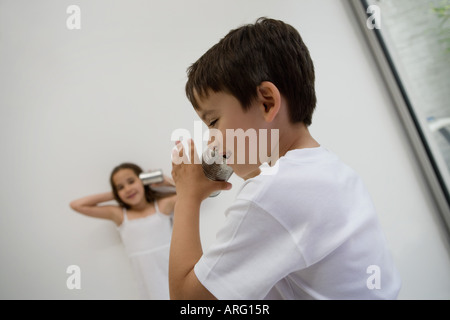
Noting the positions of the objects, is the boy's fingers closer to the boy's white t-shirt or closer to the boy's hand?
the boy's hand

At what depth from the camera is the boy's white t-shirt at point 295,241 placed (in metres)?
0.44

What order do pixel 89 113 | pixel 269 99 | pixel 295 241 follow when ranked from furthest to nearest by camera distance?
1. pixel 89 113
2. pixel 269 99
3. pixel 295 241

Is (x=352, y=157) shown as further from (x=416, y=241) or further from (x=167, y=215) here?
(x=167, y=215)

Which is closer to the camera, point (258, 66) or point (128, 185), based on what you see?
point (258, 66)

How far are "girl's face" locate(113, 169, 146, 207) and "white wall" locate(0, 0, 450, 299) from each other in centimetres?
7

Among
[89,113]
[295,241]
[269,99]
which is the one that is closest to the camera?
[295,241]

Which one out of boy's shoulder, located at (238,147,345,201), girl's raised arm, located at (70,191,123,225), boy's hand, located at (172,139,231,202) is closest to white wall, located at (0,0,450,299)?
girl's raised arm, located at (70,191,123,225)

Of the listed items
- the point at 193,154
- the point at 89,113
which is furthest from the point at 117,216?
the point at 193,154

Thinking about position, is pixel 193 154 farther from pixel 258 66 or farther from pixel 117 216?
pixel 117 216

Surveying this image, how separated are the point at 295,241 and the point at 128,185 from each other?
1.16m

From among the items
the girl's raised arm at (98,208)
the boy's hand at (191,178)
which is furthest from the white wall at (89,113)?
the boy's hand at (191,178)

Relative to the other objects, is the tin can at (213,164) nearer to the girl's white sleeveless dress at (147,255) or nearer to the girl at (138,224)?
the girl at (138,224)

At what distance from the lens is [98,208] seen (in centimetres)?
148

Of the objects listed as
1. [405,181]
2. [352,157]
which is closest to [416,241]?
[405,181]
